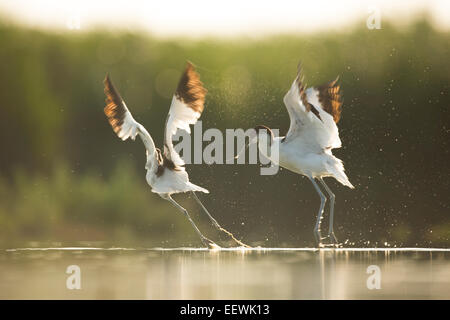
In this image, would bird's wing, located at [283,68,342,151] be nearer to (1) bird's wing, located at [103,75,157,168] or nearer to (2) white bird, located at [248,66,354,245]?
(2) white bird, located at [248,66,354,245]

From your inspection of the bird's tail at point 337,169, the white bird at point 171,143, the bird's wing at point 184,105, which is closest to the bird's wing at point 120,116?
the white bird at point 171,143

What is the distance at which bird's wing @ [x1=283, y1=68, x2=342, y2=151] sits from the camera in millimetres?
10148

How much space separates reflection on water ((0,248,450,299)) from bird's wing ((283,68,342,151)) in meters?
1.48

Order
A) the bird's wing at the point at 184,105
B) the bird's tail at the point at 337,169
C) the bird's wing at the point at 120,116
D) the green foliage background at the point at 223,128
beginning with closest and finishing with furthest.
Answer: the bird's wing at the point at 120,116
the bird's wing at the point at 184,105
the bird's tail at the point at 337,169
the green foliage background at the point at 223,128

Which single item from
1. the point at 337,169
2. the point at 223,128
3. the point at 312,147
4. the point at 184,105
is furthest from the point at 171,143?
the point at 223,128

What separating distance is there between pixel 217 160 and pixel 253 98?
5.24ft

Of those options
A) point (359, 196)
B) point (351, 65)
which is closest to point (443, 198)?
point (359, 196)

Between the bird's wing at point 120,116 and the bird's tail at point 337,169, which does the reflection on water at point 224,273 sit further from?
the bird's wing at point 120,116

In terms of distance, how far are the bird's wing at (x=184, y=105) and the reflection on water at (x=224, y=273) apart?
1442 millimetres

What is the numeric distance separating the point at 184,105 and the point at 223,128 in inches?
178

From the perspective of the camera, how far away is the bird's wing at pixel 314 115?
10148 millimetres
